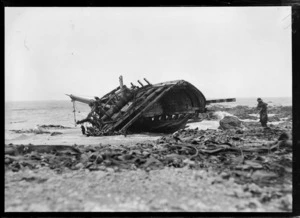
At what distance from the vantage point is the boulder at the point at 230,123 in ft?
18.5

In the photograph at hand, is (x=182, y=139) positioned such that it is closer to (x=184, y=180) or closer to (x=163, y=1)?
(x=184, y=180)

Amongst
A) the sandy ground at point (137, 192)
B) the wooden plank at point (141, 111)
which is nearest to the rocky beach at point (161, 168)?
the sandy ground at point (137, 192)

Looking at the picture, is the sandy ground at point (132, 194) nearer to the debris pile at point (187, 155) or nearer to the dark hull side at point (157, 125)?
the debris pile at point (187, 155)

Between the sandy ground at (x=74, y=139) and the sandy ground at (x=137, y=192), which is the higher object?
the sandy ground at (x=74, y=139)

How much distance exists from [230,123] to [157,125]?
5.03 feet

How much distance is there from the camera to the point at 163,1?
5.30 metres

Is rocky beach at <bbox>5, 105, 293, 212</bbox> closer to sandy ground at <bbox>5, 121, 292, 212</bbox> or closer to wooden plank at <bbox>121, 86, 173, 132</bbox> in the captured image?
sandy ground at <bbox>5, 121, 292, 212</bbox>

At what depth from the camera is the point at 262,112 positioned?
5676mm

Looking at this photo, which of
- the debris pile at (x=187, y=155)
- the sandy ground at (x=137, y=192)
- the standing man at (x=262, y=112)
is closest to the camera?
the sandy ground at (x=137, y=192)

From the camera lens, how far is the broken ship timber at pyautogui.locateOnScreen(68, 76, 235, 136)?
5758 mm

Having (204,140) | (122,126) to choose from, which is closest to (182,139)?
(204,140)

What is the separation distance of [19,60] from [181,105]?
3.52m

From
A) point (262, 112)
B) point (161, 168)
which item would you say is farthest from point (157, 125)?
point (262, 112)

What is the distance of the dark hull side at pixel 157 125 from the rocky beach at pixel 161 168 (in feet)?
0.42
